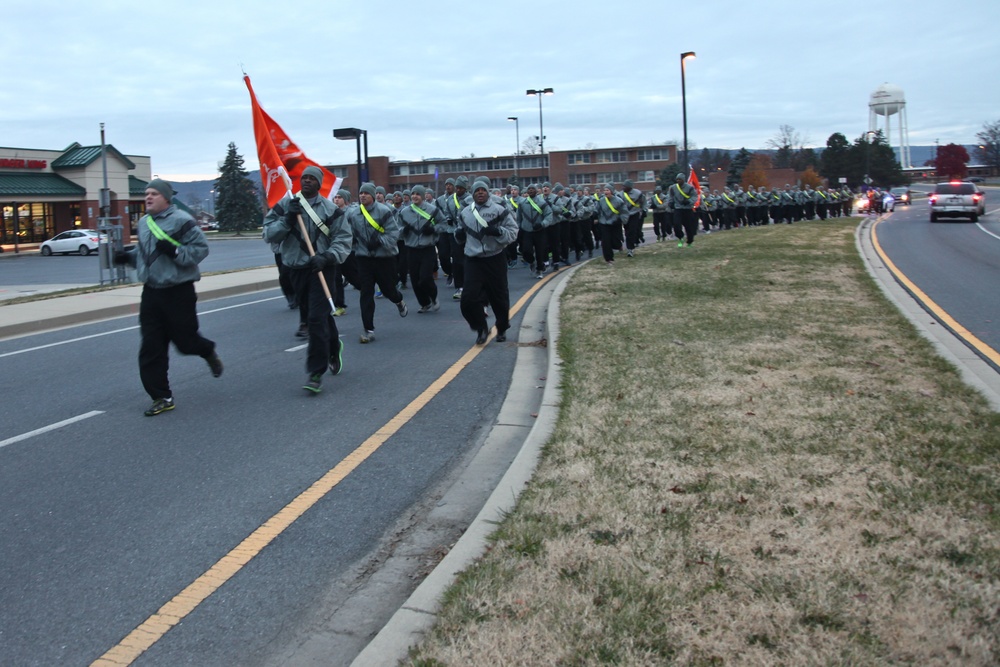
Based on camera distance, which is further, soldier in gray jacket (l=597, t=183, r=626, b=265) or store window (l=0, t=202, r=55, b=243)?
store window (l=0, t=202, r=55, b=243)

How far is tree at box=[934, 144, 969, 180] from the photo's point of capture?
512 feet

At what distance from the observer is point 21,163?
5484 centimetres

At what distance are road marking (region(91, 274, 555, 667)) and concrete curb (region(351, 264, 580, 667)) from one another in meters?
0.80

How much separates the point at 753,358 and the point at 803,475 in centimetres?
329

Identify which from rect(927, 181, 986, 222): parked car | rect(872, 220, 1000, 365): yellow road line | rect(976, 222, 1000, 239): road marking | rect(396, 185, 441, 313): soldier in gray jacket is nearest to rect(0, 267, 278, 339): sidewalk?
rect(396, 185, 441, 313): soldier in gray jacket

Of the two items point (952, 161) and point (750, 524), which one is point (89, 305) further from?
point (952, 161)

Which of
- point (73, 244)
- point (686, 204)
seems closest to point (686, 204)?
point (686, 204)

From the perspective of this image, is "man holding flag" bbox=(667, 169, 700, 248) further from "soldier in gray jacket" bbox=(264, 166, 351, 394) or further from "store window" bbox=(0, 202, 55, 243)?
"store window" bbox=(0, 202, 55, 243)

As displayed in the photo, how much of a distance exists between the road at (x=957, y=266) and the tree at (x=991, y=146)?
4908 inches

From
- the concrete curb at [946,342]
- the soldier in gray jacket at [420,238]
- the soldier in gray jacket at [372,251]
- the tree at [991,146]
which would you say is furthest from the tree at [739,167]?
the soldier in gray jacket at [372,251]

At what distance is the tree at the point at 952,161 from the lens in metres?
156

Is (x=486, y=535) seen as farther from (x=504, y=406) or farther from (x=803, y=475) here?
(x=504, y=406)

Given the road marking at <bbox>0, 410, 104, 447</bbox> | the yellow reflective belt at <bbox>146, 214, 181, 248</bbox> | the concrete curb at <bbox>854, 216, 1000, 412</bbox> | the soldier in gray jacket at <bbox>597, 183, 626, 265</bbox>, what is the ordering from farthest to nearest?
the soldier in gray jacket at <bbox>597, 183, 626, 265</bbox>, the yellow reflective belt at <bbox>146, 214, 181, 248</bbox>, the concrete curb at <bbox>854, 216, 1000, 412</bbox>, the road marking at <bbox>0, 410, 104, 447</bbox>

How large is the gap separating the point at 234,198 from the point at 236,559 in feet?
300
